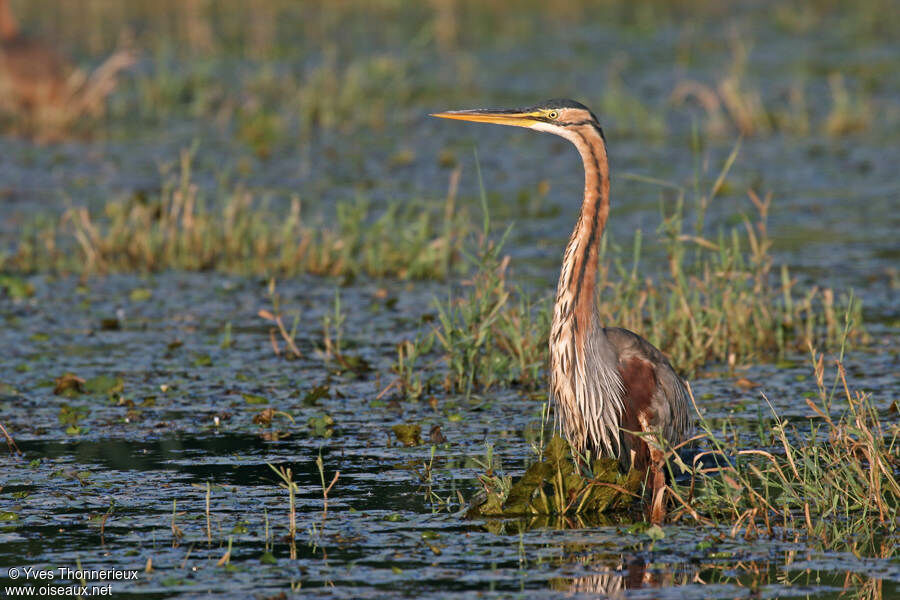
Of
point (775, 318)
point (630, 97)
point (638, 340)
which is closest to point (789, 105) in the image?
point (630, 97)

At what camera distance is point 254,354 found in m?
9.39

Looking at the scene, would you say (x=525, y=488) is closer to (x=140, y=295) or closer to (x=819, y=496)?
(x=819, y=496)

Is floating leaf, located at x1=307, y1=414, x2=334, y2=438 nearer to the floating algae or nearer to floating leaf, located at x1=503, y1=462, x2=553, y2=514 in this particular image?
the floating algae

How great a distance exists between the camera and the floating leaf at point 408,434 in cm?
748

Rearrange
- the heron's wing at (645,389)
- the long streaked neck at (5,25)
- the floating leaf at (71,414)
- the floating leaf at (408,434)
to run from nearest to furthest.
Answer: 1. the heron's wing at (645,389)
2. the floating leaf at (408,434)
3. the floating leaf at (71,414)
4. the long streaked neck at (5,25)

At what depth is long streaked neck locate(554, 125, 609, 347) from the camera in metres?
6.62

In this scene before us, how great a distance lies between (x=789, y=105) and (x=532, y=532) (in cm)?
1310

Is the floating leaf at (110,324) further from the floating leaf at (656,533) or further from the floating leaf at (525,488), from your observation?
the floating leaf at (656,533)

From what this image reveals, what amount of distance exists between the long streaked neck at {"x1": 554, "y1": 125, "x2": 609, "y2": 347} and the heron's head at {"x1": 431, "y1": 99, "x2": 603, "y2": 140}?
1.0 inches

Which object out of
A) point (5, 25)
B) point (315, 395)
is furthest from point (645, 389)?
point (5, 25)

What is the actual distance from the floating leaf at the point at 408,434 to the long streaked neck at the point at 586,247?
117 centimetres

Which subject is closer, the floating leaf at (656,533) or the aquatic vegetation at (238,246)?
the floating leaf at (656,533)

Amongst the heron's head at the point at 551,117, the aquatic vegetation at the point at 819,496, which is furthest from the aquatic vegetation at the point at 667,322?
the aquatic vegetation at the point at 819,496

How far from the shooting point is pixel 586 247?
22.0 ft
